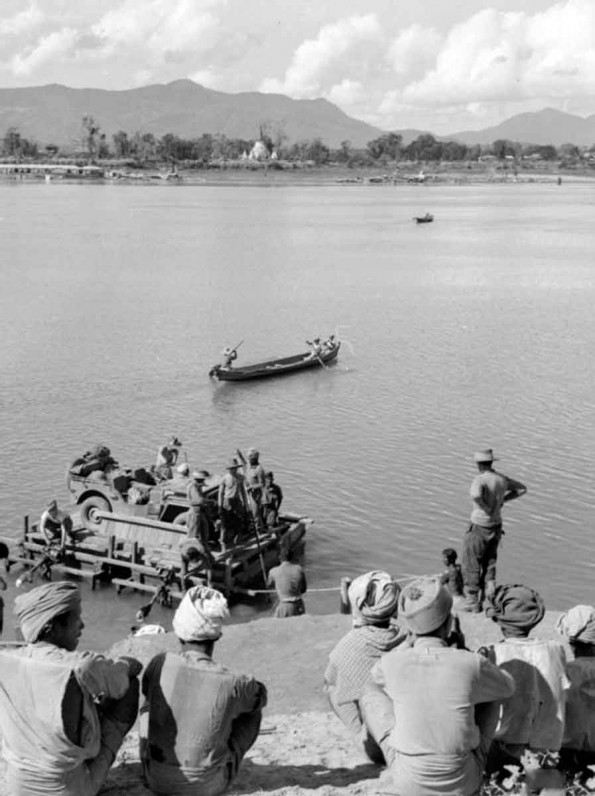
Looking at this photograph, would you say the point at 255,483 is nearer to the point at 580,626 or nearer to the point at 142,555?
the point at 142,555

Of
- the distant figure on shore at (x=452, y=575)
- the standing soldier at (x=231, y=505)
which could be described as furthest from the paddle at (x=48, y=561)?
the distant figure on shore at (x=452, y=575)

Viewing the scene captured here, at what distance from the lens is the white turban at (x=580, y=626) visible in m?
6.66

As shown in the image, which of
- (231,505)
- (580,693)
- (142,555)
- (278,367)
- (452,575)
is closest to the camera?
(580,693)

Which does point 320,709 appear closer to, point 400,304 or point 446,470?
point 446,470

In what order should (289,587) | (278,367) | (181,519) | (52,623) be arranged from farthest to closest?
(278,367)
(181,519)
(289,587)
(52,623)

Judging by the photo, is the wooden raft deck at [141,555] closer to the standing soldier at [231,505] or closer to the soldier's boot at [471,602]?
the standing soldier at [231,505]

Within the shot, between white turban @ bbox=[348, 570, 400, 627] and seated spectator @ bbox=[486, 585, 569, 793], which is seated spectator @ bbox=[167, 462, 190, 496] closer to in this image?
white turban @ bbox=[348, 570, 400, 627]

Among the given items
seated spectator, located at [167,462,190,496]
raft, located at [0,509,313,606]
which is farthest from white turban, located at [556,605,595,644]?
seated spectator, located at [167,462,190,496]

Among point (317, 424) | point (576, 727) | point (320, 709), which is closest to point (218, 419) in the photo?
point (317, 424)

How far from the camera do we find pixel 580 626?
263 inches

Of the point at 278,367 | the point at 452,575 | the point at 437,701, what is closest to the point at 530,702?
the point at 437,701

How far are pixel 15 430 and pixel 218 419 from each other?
6.26 m

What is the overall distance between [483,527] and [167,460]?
373 inches

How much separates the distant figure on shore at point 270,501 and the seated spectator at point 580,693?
12215mm
